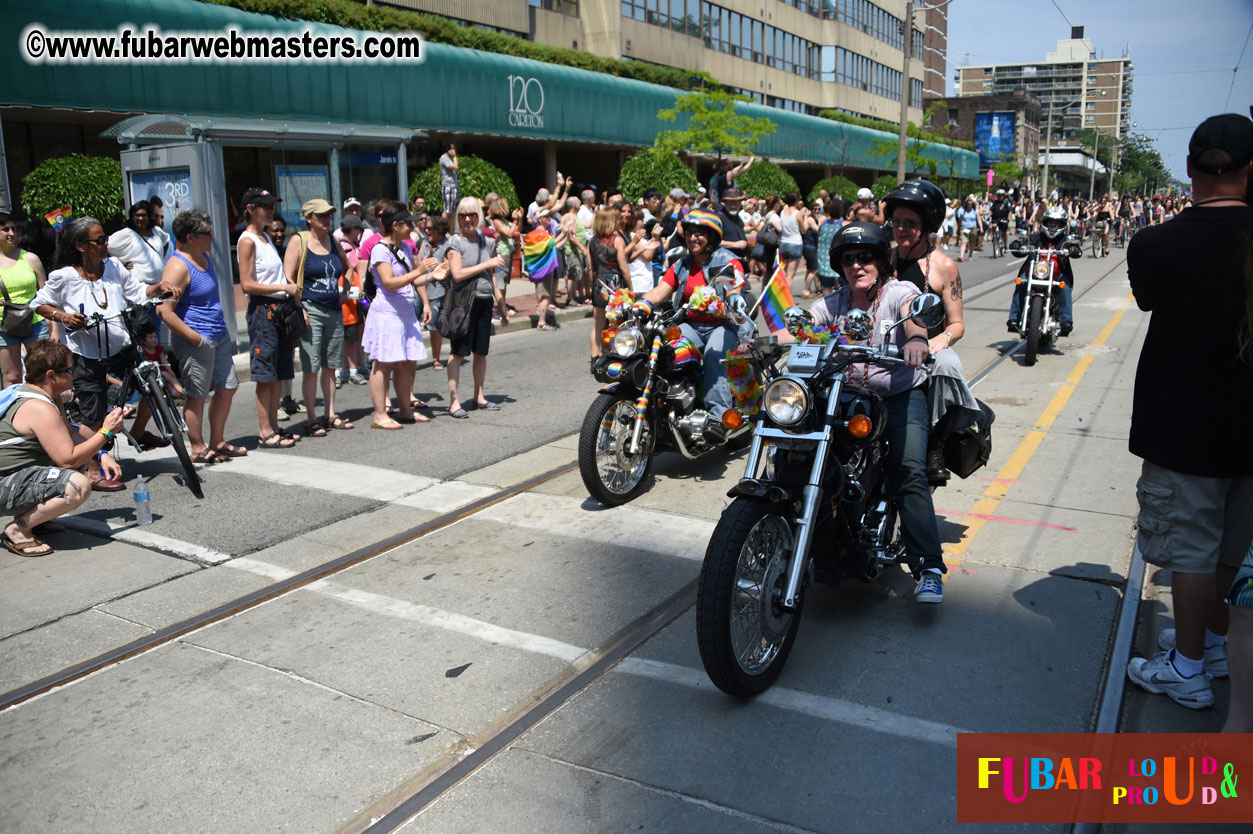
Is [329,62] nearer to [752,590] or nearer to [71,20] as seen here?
[71,20]

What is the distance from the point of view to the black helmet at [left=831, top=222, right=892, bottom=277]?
446 centimetres

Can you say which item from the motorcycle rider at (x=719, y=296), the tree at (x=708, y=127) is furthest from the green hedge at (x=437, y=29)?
the motorcycle rider at (x=719, y=296)

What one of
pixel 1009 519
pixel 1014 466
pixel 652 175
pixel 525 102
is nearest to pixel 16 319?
pixel 1009 519

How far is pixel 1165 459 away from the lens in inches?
142

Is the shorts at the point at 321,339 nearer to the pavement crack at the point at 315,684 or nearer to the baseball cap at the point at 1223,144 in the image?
the pavement crack at the point at 315,684

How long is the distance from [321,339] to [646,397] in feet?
11.3

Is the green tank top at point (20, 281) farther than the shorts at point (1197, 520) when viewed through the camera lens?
Yes

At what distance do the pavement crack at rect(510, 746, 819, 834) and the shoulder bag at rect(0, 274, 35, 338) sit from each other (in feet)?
19.3

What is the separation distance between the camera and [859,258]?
14.9ft

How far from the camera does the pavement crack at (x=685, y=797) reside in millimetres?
3125

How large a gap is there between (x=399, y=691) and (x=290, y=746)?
0.51 metres

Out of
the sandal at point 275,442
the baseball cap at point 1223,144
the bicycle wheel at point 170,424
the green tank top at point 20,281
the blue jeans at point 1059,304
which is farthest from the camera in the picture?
the blue jeans at point 1059,304

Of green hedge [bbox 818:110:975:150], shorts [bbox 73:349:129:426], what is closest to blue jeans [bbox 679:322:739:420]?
shorts [bbox 73:349:129:426]

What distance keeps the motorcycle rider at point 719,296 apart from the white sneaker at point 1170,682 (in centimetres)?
311
